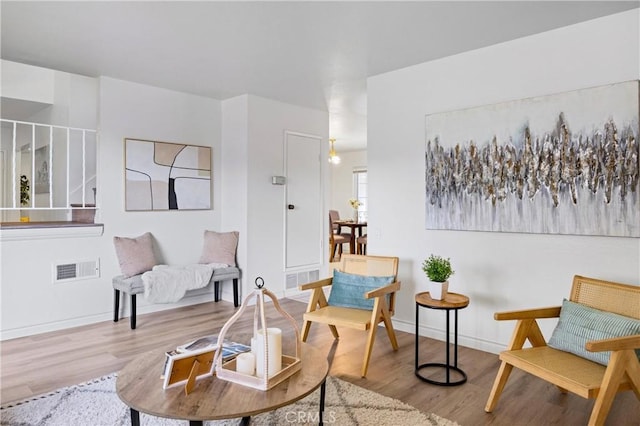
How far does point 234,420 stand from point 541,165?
2665 mm

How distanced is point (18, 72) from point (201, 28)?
3.83 metres

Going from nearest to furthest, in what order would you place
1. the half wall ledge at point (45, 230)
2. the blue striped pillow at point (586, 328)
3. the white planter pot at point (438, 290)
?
the blue striped pillow at point (586, 328)
the white planter pot at point (438, 290)
the half wall ledge at point (45, 230)

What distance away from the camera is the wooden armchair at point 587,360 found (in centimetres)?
192

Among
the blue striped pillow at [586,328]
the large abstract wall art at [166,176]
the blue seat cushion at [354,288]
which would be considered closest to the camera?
the blue striped pillow at [586,328]

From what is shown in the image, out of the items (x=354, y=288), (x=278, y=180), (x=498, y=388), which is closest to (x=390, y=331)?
(x=354, y=288)

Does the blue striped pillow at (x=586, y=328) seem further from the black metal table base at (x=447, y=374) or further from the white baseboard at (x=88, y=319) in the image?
the white baseboard at (x=88, y=319)

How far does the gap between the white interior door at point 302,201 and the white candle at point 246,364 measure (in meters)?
3.48

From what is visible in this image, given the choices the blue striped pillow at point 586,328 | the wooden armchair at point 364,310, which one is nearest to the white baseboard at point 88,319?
the wooden armchair at point 364,310

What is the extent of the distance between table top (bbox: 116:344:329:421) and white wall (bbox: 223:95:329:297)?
9.97 feet

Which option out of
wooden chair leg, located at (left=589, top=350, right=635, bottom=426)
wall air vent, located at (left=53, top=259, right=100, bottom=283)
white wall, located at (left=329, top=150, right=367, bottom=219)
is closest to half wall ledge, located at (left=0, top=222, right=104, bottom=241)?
wall air vent, located at (left=53, top=259, right=100, bottom=283)

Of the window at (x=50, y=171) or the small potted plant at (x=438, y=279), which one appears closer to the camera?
the small potted plant at (x=438, y=279)

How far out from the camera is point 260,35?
10.4 ft

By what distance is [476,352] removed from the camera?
3336mm

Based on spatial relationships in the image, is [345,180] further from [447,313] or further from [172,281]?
[447,313]
